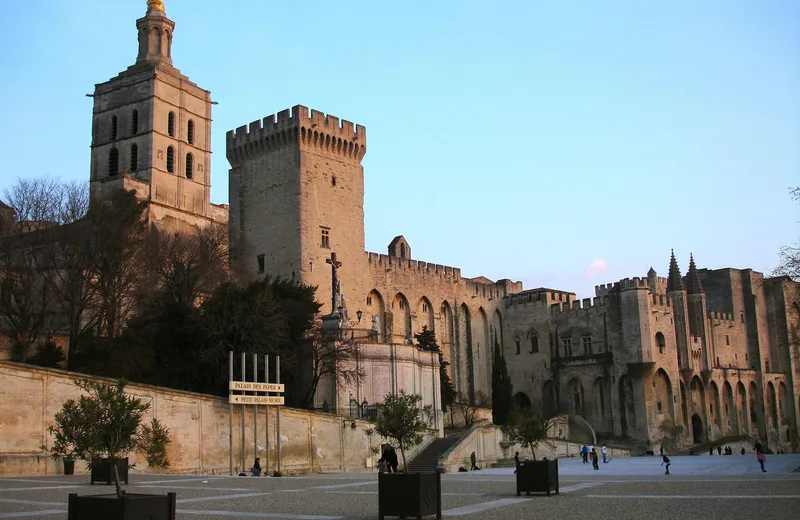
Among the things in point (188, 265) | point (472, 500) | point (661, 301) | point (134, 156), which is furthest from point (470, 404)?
point (472, 500)

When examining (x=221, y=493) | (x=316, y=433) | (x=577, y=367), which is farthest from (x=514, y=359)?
(x=221, y=493)

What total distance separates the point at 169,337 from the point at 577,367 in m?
30.8

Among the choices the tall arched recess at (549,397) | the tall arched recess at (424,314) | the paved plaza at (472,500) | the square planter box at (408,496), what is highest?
the tall arched recess at (424,314)

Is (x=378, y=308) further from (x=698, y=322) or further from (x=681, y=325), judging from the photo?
(x=698, y=322)

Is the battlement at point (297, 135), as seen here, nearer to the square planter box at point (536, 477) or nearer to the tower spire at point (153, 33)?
the tower spire at point (153, 33)

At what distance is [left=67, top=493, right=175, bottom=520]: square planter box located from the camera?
894cm

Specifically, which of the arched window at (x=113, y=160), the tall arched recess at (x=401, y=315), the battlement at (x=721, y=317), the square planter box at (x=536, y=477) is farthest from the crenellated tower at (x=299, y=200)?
the square planter box at (x=536, y=477)

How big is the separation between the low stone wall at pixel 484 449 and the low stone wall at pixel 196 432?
149 cm

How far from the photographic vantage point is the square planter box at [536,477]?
14273 millimetres

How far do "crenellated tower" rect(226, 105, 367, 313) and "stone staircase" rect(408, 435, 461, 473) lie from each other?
31.8ft

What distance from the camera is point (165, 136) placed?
5475 cm

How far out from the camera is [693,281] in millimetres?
60312

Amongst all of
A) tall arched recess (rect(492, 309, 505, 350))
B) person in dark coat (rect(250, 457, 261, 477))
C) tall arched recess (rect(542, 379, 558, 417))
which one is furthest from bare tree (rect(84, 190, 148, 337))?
tall arched recess (rect(542, 379, 558, 417))

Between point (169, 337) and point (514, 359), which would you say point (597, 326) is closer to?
point (514, 359)
